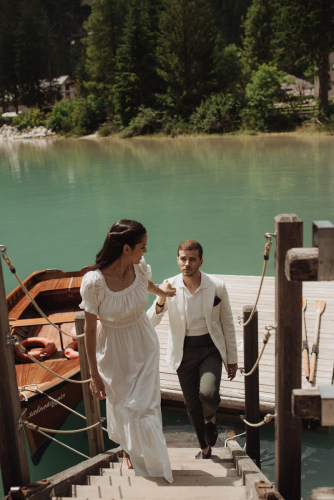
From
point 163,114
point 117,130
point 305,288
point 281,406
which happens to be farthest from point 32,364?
point 117,130

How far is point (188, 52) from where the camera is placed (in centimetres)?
4069

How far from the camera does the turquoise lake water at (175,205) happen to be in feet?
34.2

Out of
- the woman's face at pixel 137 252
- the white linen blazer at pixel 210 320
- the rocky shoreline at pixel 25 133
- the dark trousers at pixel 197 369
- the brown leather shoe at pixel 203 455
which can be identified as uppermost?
the rocky shoreline at pixel 25 133

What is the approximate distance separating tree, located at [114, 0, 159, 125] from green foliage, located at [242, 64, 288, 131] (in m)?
11.4

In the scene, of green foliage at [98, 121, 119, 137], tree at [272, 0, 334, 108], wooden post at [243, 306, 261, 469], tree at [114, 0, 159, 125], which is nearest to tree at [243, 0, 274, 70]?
tree at [114, 0, 159, 125]

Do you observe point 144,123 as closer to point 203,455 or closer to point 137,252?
point 203,455

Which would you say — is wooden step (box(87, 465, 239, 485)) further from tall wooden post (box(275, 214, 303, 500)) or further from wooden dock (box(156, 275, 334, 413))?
wooden dock (box(156, 275, 334, 413))

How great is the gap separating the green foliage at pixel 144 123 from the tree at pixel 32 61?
28.8 metres

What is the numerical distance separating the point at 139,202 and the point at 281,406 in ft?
50.5

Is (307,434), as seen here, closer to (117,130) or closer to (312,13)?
(312,13)

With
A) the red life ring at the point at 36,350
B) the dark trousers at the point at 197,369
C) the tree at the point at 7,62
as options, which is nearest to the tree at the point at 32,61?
the tree at the point at 7,62

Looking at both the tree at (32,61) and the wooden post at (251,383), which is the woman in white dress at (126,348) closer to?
the wooden post at (251,383)

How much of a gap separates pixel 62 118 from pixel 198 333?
5256 centimetres

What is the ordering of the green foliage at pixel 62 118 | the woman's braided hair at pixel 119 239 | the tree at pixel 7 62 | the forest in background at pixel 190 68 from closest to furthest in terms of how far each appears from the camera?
the woman's braided hair at pixel 119 239 → the forest in background at pixel 190 68 → the green foliage at pixel 62 118 → the tree at pixel 7 62
